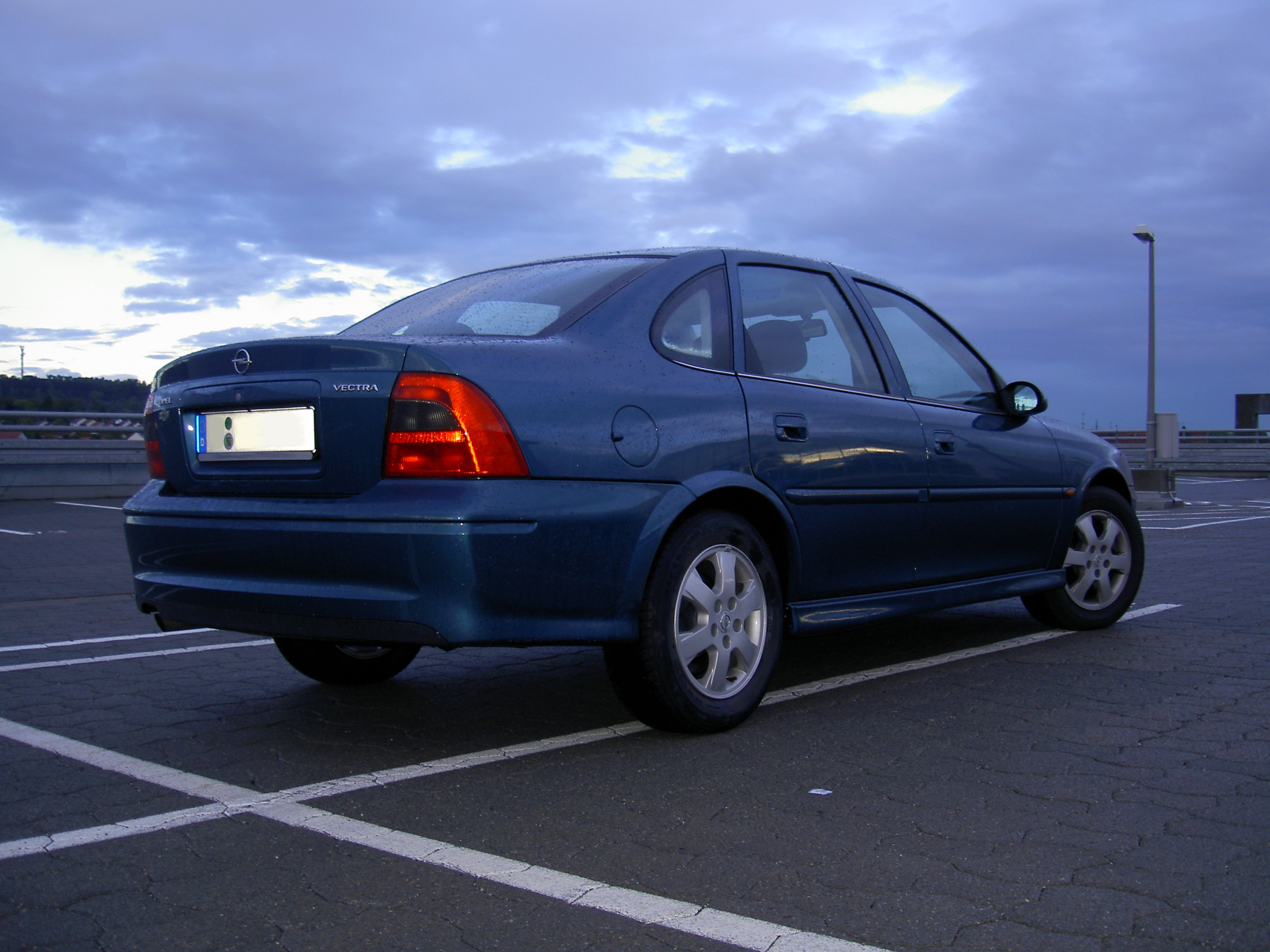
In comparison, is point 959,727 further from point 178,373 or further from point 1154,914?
point 178,373

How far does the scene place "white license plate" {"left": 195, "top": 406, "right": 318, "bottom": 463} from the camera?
3504 mm

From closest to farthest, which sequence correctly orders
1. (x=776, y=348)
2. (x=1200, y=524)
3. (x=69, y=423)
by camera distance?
(x=776, y=348) → (x=1200, y=524) → (x=69, y=423)

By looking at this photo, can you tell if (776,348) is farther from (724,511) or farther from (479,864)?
(479,864)

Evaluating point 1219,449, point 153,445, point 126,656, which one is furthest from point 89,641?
point 1219,449

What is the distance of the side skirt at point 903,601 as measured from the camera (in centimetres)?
426

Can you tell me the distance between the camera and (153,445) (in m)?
4.04

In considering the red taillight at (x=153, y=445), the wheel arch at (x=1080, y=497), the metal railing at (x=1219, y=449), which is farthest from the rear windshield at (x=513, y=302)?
the metal railing at (x=1219, y=449)

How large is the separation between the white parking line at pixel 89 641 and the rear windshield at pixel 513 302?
208 centimetres

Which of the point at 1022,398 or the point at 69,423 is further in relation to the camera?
the point at 69,423

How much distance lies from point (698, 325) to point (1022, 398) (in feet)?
6.88

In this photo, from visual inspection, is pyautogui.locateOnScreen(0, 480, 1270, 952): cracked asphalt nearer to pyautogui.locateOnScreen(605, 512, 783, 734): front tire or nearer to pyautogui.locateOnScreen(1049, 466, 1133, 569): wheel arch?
pyautogui.locateOnScreen(605, 512, 783, 734): front tire

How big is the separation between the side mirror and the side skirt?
75 cm

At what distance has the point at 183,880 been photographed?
2621 mm

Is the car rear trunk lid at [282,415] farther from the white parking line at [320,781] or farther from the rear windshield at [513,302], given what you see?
the white parking line at [320,781]
